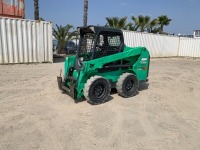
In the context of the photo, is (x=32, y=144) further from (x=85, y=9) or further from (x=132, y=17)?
(x=132, y=17)

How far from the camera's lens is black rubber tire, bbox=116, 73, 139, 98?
612 cm

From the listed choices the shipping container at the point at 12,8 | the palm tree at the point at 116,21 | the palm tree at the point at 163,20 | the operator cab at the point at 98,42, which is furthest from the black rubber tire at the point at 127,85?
the palm tree at the point at 163,20

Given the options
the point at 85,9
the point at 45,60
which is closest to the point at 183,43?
the point at 85,9

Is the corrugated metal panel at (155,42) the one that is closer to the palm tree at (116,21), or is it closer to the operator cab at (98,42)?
the palm tree at (116,21)

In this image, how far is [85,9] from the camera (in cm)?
1859

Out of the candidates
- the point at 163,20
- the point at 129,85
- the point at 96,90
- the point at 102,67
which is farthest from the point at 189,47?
the point at 96,90

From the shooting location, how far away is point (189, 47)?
2295 cm

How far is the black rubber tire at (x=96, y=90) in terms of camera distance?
5385mm

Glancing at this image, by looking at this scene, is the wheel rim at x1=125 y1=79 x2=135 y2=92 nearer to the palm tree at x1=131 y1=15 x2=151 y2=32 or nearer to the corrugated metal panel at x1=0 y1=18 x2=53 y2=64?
the corrugated metal panel at x1=0 y1=18 x2=53 y2=64

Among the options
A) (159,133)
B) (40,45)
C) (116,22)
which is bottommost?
(159,133)

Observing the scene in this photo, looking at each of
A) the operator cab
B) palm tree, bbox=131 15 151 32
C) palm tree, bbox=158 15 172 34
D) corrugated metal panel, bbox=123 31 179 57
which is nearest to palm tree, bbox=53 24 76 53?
corrugated metal panel, bbox=123 31 179 57

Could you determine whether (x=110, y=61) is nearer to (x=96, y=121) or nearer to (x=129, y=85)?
(x=129, y=85)

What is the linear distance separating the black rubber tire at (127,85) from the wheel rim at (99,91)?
2.01 feet

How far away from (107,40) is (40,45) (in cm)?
676
